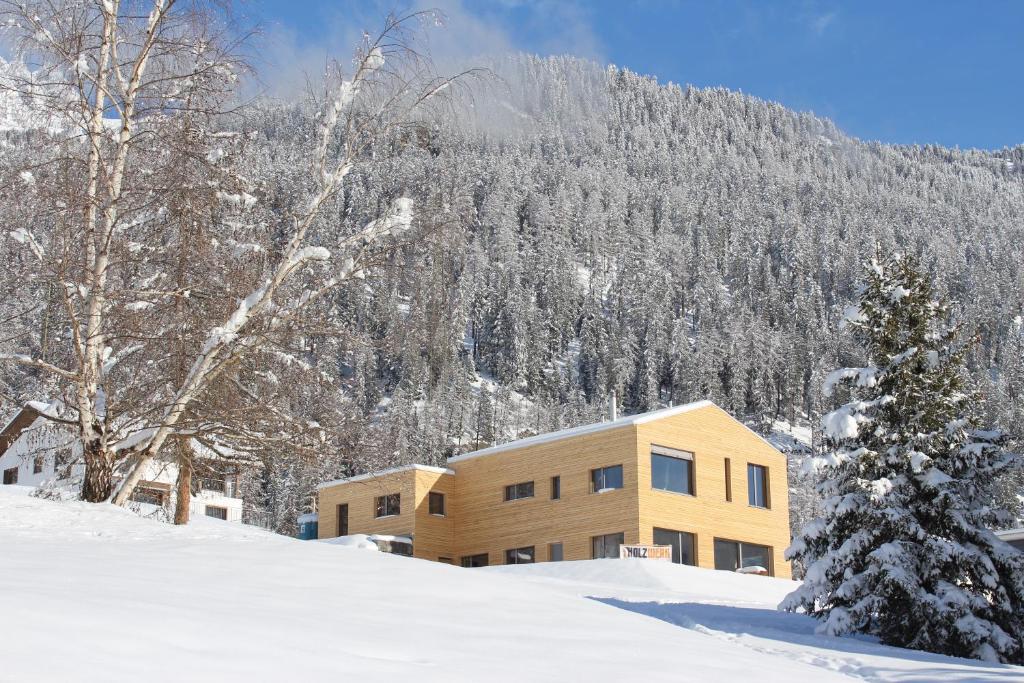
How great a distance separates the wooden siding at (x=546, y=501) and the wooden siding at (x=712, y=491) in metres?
0.64

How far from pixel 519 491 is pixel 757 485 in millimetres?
8529

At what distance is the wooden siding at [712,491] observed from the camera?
3228 centimetres

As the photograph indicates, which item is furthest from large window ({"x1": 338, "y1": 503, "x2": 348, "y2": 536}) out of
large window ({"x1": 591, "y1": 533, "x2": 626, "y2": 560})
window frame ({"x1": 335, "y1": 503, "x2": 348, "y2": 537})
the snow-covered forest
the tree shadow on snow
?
the tree shadow on snow

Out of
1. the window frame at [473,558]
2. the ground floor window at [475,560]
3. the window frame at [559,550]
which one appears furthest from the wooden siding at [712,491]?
the ground floor window at [475,560]

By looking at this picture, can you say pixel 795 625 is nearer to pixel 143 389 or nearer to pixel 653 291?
pixel 143 389

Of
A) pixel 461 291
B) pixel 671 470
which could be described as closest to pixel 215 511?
pixel 671 470

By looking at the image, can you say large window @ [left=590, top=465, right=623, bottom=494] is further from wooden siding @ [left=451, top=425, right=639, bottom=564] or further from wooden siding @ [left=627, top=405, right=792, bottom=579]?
wooden siding @ [left=627, top=405, right=792, bottom=579]

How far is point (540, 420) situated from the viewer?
10544cm

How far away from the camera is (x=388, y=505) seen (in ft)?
126

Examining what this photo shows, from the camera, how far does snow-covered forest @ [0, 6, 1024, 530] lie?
1302 centimetres

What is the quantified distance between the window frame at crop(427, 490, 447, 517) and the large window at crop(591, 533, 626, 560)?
702 cm

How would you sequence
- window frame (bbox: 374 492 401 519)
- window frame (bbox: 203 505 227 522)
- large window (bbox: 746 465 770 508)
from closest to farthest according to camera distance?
large window (bbox: 746 465 770 508) < window frame (bbox: 374 492 401 519) < window frame (bbox: 203 505 227 522)

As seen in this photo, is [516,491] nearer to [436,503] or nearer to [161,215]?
[436,503]

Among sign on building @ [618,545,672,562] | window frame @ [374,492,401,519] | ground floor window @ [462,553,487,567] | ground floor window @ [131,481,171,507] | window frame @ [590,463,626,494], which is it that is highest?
window frame @ [590,463,626,494]
